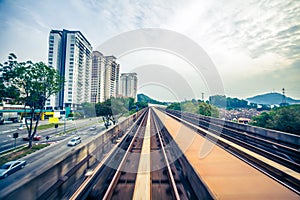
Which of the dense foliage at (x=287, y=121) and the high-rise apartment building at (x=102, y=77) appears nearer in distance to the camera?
the dense foliage at (x=287, y=121)

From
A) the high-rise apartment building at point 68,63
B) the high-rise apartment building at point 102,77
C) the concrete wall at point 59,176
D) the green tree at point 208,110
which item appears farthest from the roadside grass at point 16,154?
the high-rise apartment building at point 102,77

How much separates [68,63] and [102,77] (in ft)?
35.4

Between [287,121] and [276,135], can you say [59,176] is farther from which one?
[287,121]

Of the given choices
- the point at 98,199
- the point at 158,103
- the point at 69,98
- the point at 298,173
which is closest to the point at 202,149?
the point at 298,173

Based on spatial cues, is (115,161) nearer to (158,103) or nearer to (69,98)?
(69,98)

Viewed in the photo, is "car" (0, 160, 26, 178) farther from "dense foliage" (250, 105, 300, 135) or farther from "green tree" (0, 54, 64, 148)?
"dense foliage" (250, 105, 300, 135)

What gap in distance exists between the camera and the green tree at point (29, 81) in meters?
8.04

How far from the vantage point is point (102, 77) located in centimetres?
4653

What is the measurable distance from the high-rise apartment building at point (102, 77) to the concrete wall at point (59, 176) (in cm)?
4106

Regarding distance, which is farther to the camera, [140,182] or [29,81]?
[29,81]

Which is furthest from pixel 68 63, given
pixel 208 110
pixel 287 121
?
pixel 287 121

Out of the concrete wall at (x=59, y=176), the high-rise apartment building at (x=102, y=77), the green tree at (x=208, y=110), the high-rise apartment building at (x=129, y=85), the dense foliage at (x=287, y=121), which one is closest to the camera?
the concrete wall at (x=59, y=176)

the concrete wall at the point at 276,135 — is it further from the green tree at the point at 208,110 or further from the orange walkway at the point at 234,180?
the green tree at the point at 208,110

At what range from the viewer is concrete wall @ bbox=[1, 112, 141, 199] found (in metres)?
2.30
